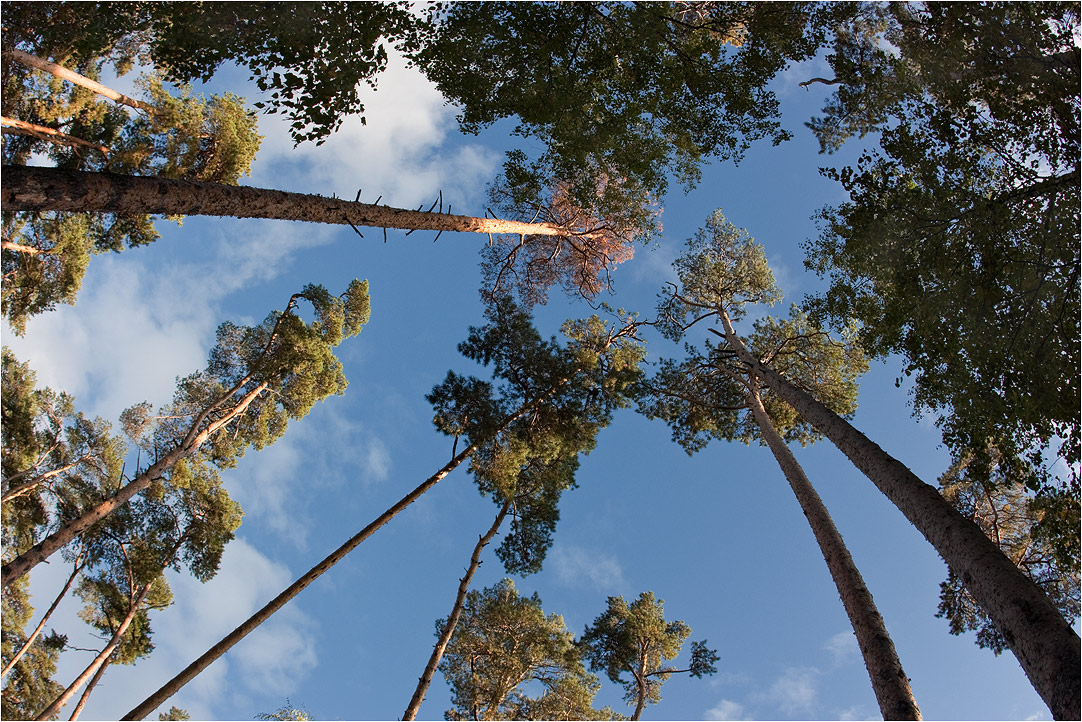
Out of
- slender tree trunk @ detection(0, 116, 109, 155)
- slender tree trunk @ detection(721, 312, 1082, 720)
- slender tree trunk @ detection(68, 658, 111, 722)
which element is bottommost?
slender tree trunk @ detection(721, 312, 1082, 720)

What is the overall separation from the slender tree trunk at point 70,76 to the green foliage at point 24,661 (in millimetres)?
12710

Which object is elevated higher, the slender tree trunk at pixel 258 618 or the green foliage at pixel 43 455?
the green foliage at pixel 43 455

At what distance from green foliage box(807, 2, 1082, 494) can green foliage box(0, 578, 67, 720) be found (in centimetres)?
2033

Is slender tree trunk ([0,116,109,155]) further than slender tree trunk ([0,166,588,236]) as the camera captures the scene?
Yes

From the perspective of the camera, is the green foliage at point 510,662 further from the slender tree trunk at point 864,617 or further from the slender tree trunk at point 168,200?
the slender tree trunk at point 168,200

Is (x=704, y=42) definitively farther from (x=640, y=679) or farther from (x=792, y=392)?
(x=640, y=679)

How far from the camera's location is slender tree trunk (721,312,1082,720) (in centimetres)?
379

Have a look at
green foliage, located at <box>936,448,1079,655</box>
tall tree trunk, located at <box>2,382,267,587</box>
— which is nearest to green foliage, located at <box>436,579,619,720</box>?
tall tree trunk, located at <box>2,382,267,587</box>

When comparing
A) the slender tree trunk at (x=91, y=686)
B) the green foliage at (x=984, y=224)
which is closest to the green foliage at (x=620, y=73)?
the green foliage at (x=984, y=224)

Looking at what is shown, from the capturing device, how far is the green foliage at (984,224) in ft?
19.2

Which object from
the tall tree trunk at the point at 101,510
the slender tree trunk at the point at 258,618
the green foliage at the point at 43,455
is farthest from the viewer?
the green foliage at the point at 43,455

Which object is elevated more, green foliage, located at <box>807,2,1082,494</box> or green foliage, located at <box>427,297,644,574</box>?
green foliage, located at <box>427,297,644,574</box>

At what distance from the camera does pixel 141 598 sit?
44.2ft

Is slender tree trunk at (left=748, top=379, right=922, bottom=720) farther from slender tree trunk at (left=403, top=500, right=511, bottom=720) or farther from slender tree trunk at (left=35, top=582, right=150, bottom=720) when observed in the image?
slender tree trunk at (left=35, top=582, right=150, bottom=720)
